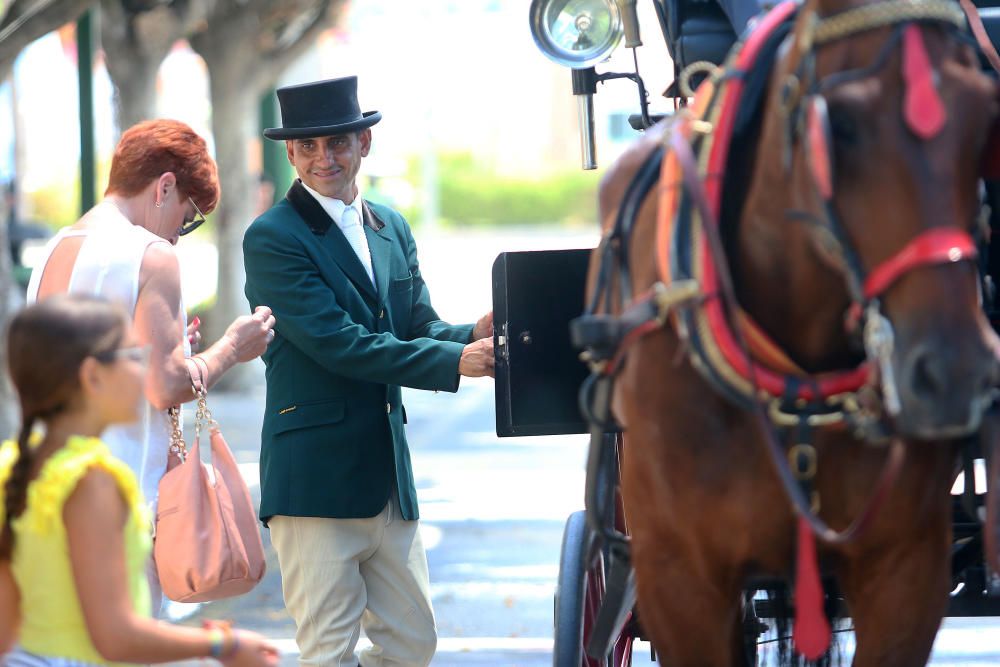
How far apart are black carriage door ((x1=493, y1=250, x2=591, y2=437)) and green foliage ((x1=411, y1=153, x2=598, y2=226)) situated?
125ft

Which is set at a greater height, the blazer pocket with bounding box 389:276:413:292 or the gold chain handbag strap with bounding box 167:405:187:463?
the blazer pocket with bounding box 389:276:413:292

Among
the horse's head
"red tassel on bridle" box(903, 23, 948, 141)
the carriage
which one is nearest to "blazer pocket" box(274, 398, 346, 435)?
the carriage

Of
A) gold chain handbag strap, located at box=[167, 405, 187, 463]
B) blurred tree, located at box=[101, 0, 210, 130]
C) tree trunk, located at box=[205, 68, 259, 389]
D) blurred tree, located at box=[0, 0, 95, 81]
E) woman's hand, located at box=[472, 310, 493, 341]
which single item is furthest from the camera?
tree trunk, located at box=[205, 68, 259, 389]

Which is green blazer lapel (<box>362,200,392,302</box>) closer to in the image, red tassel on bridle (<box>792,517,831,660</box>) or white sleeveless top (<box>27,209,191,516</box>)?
white sleeveless top (<box>27,209,191,516</box>)

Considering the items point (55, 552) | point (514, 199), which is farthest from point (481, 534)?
point (514, 199)

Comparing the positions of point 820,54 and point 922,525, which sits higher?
point 820,54

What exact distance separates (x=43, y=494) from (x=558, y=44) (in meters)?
2.42

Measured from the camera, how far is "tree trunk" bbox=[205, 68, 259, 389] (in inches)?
505

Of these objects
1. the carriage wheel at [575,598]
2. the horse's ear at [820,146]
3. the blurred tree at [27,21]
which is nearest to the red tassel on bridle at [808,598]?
the horse's ear at [820,146]

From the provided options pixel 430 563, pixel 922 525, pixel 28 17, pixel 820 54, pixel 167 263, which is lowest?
pixel 430 563

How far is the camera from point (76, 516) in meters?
2.58

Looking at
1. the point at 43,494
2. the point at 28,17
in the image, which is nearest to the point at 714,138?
the point at 43,494

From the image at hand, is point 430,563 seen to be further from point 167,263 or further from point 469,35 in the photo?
point 469,35

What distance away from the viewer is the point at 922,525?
9.48 feet
